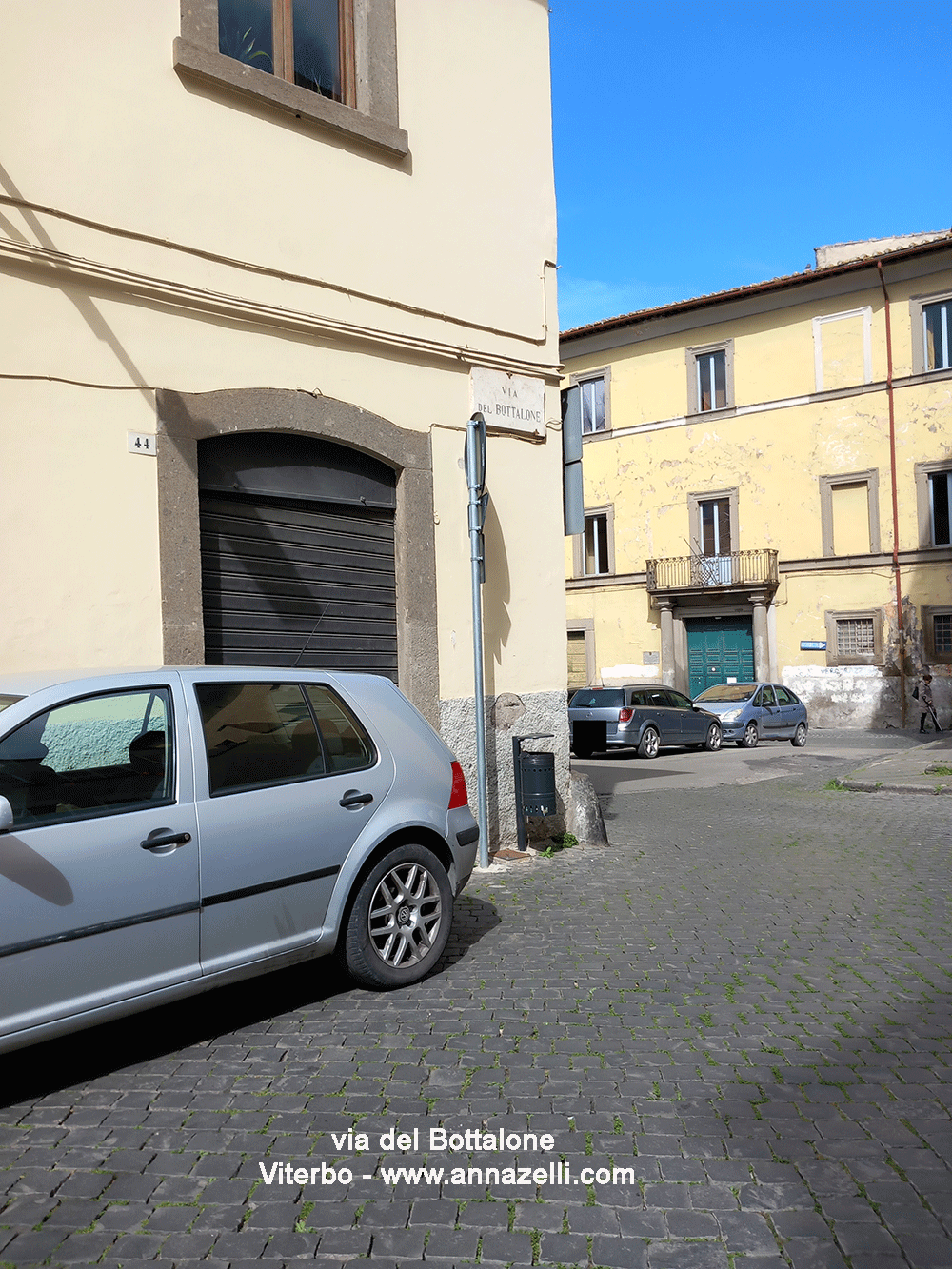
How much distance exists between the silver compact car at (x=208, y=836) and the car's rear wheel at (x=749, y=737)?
18944 millimetres

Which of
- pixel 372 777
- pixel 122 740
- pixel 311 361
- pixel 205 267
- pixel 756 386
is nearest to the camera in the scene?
pixel 122 740

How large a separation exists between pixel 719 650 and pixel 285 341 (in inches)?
961

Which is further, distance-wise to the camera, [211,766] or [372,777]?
[372,777]

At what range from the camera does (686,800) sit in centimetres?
1277

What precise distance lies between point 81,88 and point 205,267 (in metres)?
1.26

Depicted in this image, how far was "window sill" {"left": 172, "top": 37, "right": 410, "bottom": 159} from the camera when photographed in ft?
23.5

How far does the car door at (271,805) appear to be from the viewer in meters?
4.20

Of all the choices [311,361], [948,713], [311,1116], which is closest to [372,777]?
[311,1116]

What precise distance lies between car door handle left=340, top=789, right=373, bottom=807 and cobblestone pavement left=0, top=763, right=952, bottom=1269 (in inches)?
36.3

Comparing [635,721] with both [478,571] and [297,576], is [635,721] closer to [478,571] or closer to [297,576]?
[478,571]

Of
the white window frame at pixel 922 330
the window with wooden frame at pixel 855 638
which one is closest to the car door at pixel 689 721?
the window with wooden frame at pixel 855 638

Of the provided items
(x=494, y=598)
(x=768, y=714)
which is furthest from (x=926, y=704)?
(x=494, y=598)

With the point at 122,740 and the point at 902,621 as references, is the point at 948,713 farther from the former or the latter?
the point at 122,740

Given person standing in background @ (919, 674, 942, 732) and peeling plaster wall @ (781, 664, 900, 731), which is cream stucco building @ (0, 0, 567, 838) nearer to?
person standing in background @ (919, 674, 942, 732)
